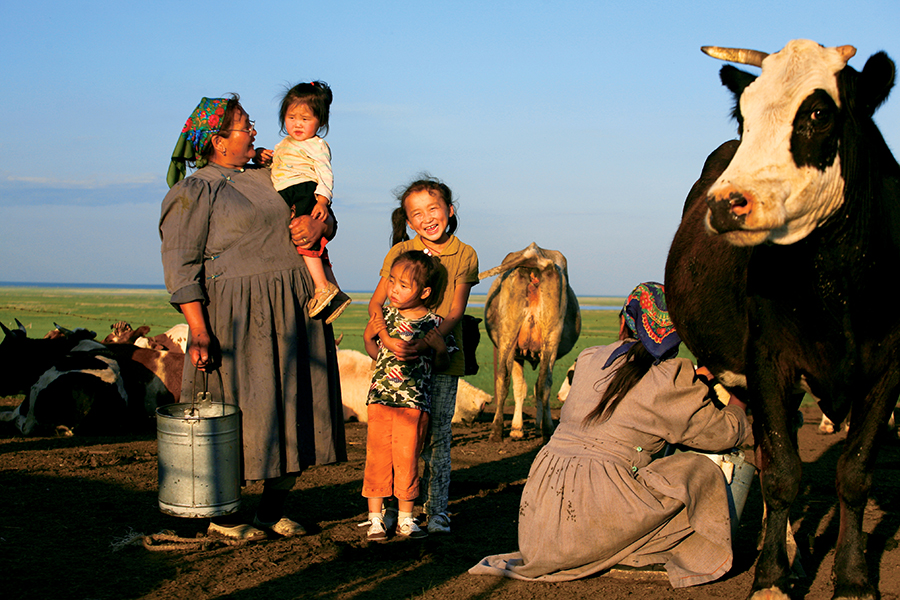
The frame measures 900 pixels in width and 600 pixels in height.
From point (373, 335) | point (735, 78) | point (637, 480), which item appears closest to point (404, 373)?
point (373, 335)

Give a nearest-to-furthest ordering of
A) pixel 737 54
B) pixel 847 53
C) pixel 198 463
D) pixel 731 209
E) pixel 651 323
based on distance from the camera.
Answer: pixel 731 209 < pixel 847 53 < pixel 737 54 < pixel 651 323 < pixel 198 463

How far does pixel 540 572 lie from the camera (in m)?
3.51

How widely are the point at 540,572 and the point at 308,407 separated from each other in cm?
152

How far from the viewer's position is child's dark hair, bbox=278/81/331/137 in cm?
418

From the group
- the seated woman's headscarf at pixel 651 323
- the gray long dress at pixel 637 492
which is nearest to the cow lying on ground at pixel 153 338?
the gray long dress at pixel 637 492

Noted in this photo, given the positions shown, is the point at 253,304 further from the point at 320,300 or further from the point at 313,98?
the point at 313,98

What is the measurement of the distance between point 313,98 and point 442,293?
1351 millimetres

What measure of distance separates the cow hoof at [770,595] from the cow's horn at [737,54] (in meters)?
2.23

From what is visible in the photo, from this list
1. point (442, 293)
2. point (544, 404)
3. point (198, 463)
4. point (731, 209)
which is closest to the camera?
point (731, 209)

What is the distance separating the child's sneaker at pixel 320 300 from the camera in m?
4.04

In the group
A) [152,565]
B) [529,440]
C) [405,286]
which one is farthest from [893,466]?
[152,565]

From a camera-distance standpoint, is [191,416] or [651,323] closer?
[651,323]

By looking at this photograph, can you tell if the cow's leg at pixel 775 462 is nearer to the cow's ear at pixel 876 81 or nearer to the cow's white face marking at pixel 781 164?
the cow's white face marking at pixel 781 164

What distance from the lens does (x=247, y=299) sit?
3.96m
